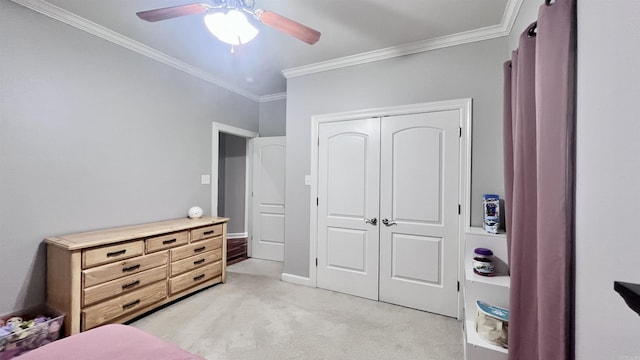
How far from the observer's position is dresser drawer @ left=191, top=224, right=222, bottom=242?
2.89m

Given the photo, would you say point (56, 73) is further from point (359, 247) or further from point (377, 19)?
point (359, 247)

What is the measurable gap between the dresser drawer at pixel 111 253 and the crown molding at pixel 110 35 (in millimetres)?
1955

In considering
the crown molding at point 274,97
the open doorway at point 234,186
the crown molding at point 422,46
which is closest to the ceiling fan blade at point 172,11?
the crown molding at point 422,46

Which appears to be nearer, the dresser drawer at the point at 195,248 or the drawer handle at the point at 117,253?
the drawer handle at the point at 117,253

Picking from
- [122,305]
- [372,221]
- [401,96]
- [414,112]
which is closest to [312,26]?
[401,96]

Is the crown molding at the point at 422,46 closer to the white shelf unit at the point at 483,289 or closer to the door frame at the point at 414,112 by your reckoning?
the door frame at the point at 414,112

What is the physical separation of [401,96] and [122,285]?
10.4ft

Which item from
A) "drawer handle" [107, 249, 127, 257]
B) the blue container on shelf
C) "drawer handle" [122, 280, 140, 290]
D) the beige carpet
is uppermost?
the blue container on shelf

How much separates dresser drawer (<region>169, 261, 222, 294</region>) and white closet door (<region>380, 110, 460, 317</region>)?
6.44 feet

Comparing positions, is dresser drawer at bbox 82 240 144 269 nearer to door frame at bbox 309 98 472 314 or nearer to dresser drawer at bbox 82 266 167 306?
dresser drawer at bbox 82 266 167 306

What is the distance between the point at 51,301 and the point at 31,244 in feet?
1.59

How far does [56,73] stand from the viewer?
2174 millimetres

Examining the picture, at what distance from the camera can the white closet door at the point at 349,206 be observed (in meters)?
2.85

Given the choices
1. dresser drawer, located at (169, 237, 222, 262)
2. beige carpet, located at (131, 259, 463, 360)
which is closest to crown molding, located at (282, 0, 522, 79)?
dresser drawer, located at (169, 237, 222, 262)
